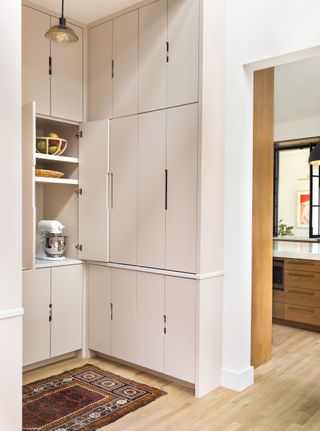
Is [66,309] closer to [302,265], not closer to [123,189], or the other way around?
[123,189]

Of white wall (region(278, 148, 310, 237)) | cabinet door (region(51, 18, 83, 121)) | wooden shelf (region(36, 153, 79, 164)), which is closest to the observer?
wooden shelf (region(36, 153, 79, 164))

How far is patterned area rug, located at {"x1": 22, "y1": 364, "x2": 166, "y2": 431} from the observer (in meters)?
2.62

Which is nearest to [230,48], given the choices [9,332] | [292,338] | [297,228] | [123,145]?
[123,145]

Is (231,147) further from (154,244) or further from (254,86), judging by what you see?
(154,244)

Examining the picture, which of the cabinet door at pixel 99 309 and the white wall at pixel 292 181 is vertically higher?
the white wall at pixel 292 181

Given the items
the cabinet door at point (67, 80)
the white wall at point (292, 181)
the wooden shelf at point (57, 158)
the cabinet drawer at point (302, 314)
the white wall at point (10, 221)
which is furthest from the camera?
the white wall at point (292, 181)

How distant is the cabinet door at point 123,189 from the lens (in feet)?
11.1

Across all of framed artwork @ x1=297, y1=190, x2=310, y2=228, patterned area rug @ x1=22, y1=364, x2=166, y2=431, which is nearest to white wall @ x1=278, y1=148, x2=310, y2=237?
framed artwork @ x1=297, y1=190, x2=310, y2=228

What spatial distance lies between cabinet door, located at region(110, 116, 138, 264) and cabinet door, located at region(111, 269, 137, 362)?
5.7 inches

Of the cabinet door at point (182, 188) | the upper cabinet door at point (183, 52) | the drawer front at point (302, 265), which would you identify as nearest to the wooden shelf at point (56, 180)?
the cabinet door at point (182, 188)

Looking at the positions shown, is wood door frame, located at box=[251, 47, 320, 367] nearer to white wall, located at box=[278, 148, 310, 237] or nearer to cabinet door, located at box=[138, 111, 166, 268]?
cabinet door, located at box=[138, 111, 166, 268]

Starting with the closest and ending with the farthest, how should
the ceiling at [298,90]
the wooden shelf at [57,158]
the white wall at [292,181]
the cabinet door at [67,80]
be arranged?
the wooden shelf at [57,158] → the cabinet door at [67,80] → the ceiling at [298,90] → the white wall at [292,181]

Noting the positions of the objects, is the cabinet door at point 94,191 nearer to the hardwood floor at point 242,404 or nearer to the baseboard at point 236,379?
the hardwood floor at point 242,404

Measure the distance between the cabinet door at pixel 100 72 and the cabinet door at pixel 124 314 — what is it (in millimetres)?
1354
